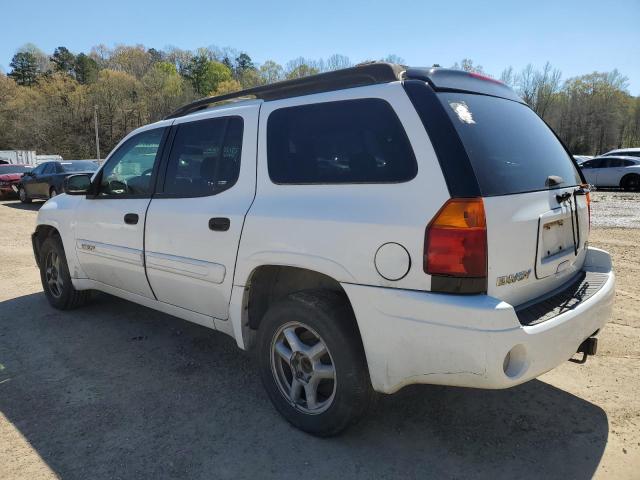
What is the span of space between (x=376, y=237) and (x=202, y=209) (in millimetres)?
1449

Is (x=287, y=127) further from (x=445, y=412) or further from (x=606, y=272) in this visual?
(x=606, y=272)

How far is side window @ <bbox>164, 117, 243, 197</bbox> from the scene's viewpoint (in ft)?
10.6

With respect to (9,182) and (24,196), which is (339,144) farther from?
(9,182)

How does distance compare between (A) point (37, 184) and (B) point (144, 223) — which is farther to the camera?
(A) point (37, 184)

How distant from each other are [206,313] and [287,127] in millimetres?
1450

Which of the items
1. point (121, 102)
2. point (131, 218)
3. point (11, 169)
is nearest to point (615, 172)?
point (131, 218)

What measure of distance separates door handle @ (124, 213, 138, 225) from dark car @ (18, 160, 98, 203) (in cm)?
1269

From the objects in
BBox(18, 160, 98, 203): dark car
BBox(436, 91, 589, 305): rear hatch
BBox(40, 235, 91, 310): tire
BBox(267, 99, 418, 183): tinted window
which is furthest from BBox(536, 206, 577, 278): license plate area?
BBox(18, 160, 98, 203): dark car

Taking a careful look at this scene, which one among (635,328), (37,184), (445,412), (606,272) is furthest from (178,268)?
(37,184)

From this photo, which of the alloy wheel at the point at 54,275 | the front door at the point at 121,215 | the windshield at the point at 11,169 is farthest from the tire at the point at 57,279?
the windshield at the point at 11,169

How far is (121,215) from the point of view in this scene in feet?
13.1

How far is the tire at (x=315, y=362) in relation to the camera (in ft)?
8.38

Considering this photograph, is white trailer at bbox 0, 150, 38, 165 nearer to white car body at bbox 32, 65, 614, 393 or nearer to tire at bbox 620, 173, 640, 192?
tire at bbox 620, 173, 640, 192

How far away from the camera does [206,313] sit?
3430 mm
